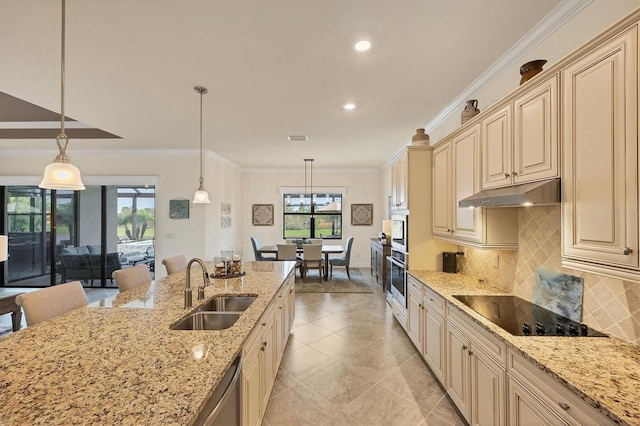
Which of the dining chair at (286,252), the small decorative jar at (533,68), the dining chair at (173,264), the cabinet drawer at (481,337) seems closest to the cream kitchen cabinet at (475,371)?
the cabinet drawer at (481,337)

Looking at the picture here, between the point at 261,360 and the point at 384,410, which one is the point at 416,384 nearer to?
the point at 384,410

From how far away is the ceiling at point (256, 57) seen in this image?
1891 millimetres

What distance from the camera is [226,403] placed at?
48.3 inches

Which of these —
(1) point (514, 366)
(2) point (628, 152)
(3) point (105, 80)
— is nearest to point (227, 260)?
(3) point (105, 80)

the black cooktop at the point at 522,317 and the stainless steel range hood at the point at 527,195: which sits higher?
the stainless steel range hood at the point at 527,195

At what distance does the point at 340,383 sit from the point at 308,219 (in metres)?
5.85

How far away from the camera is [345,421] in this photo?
2.16 metres

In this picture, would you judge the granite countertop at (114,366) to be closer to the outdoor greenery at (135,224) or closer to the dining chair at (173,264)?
the dining chair at (173,264)

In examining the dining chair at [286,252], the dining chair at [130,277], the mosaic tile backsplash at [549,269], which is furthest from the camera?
the dining chair at [286,252]

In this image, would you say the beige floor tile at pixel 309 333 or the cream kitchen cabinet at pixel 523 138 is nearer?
the cream kitchen cabinet at pixel 523 138

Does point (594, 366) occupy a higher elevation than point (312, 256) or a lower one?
higher

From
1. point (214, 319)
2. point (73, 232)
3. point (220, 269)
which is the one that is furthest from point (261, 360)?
point (73, 232)

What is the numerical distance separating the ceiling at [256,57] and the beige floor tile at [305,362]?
9.23 feet

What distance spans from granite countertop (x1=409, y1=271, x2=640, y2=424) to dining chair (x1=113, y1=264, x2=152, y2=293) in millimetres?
2809
